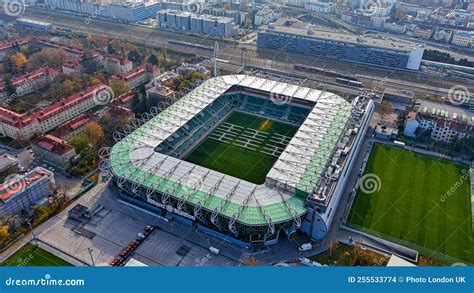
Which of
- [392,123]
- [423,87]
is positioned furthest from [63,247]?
[423,87]

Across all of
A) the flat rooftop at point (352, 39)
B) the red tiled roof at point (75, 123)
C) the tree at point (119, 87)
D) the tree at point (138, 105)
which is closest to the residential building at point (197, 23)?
the flat rooftop at point (352, 39)

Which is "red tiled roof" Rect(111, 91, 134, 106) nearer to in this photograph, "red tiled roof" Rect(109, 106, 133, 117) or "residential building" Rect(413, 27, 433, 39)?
"red tiled roof" Rect(109, 106, 133, 117)

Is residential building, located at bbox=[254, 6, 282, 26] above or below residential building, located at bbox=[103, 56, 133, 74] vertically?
above

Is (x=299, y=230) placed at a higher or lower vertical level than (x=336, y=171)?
lower

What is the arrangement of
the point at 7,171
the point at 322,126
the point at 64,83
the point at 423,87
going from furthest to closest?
1. the point at 423,87
2. the point at 64,83
3. the point at 322,126
4. the point at 7,171

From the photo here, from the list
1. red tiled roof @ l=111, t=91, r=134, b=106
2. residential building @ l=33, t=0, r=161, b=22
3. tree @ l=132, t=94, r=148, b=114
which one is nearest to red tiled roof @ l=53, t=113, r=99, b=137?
red tiled roof @ l=111, t=91, r=134, b=106

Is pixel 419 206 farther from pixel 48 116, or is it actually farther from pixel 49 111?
pixel 49 111

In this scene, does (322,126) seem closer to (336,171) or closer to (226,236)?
(336,171)
